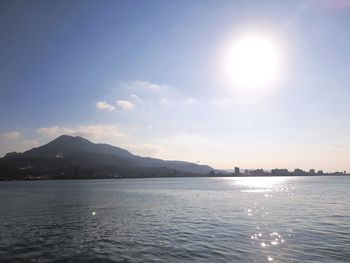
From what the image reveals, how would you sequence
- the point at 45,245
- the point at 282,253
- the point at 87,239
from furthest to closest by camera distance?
the point at 87,239, the point at 45,245, the point at 282,253

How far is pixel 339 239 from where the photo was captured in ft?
128

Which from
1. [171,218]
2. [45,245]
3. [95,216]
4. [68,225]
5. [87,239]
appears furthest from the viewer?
[95,216]

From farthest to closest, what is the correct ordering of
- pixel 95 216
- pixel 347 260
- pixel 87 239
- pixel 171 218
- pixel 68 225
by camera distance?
pixel 95 216 < pixel 171 218 < pixel 68 225 < pixel 87 239 < pixel 347 260

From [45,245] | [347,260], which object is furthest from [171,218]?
[347,260]

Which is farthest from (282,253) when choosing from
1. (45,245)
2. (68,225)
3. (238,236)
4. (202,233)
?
(68,225)

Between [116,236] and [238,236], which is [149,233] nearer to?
[116,236]

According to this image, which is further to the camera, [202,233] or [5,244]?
[202,233]

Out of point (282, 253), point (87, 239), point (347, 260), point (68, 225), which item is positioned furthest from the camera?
point (68, 225)

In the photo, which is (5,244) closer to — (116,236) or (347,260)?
(116,236)

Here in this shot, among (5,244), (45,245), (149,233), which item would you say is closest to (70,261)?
(45,245)

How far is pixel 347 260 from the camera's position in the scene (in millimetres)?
29781

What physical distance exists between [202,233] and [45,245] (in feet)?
61.6

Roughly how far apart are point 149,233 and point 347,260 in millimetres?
23641

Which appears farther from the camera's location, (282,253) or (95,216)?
(95,216)
